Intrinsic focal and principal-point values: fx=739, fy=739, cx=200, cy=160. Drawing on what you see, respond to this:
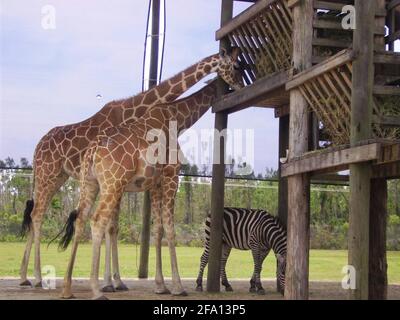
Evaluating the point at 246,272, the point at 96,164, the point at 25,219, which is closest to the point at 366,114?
the point at 96,164

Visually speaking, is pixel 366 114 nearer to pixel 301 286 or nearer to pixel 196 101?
pixel 301 286

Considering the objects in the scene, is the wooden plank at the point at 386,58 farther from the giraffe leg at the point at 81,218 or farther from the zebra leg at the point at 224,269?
the zebra leg at the point at 224,269

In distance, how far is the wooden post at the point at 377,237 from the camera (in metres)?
10.6

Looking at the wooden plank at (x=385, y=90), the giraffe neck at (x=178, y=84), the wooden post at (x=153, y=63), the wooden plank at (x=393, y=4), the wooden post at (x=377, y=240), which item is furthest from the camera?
the wooden post at (x=153, y=63)

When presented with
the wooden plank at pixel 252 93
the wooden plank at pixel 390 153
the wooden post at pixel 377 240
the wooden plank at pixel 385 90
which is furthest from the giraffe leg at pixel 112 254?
the wooden plank at pixel 390 153

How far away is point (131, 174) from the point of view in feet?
33.0

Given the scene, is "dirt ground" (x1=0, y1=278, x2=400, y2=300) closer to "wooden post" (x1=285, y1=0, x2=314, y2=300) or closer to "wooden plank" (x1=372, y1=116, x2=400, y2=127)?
"wooden post" (x1=285, y1=0, x2=314, y2=300)

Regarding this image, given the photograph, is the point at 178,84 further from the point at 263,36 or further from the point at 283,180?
the point at 283,180

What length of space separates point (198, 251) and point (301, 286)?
13.2 m

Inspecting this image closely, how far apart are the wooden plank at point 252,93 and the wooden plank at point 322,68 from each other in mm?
383

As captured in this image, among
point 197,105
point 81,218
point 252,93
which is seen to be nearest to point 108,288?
point 81,218

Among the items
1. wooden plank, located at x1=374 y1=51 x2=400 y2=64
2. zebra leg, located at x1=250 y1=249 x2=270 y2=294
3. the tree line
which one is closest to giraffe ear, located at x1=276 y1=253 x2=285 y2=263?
zebra leg, located at x1=250 y1=249 x2=270 y2=294

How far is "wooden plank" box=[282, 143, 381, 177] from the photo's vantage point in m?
7.19
